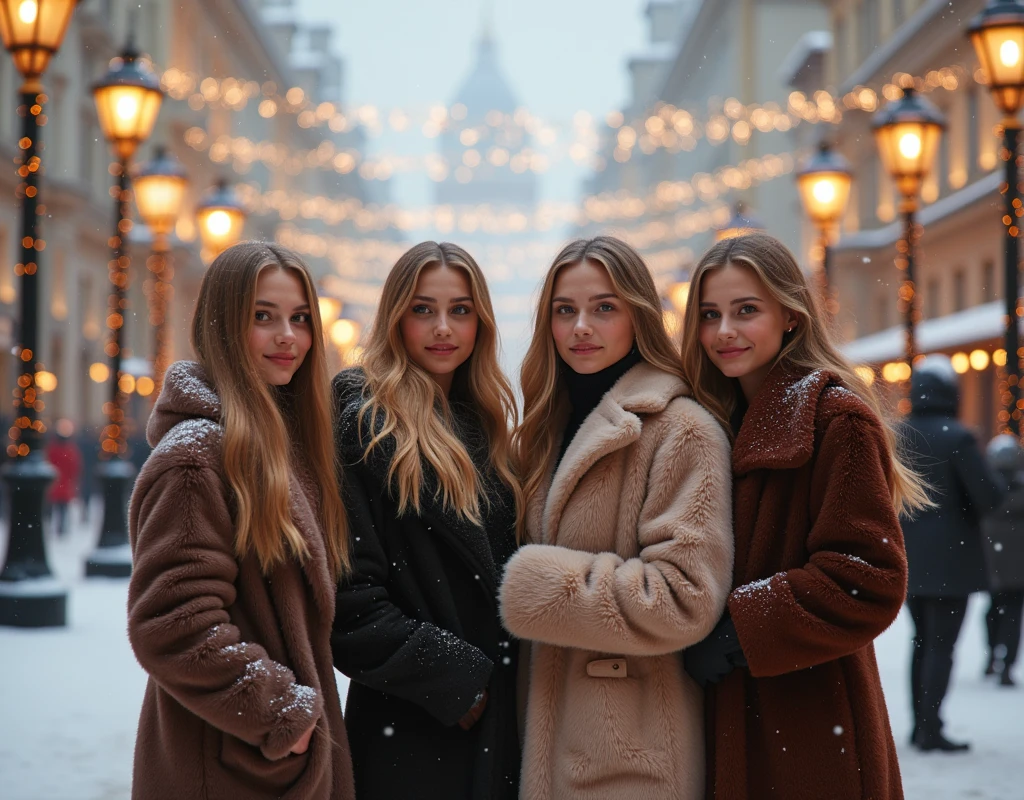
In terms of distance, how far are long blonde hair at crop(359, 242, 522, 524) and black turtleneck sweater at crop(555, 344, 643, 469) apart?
7.7 inches

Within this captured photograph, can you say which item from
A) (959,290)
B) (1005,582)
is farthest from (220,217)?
(959,290)

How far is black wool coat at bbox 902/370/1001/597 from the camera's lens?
279 inches

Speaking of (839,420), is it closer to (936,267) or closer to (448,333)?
(448,333)

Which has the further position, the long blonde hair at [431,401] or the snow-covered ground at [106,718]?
the snow-covered ground at [106,718]

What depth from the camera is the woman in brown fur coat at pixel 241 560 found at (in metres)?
3.12

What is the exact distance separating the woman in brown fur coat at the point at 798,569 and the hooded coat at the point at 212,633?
104cm

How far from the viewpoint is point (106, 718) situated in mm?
7328

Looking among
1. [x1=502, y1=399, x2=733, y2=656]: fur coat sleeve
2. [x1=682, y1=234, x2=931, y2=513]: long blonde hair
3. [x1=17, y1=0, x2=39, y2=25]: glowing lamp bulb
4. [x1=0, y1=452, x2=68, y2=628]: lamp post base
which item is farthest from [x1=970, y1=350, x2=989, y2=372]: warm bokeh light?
[x1=502, y1=399, x2=733, y2=656]: fur coat sleeve

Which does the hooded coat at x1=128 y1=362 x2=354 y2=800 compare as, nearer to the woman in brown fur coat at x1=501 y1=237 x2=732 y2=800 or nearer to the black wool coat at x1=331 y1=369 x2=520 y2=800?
the black wool coat at x1=331 y1=369 x2=520 y2=800

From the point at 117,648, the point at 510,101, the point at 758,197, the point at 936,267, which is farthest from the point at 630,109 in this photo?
the point at 510,101

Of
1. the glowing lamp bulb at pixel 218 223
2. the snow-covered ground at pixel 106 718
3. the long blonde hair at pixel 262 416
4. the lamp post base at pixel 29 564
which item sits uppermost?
the glowing lamp bulb at pixel 218 223

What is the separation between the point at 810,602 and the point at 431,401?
1250mm

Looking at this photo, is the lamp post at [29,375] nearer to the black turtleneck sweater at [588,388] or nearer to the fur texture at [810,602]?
the black turtleneck sweater at [588,388]

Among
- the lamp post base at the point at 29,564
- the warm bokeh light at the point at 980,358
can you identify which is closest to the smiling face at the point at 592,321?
the lamp post base at the point at 29,564
